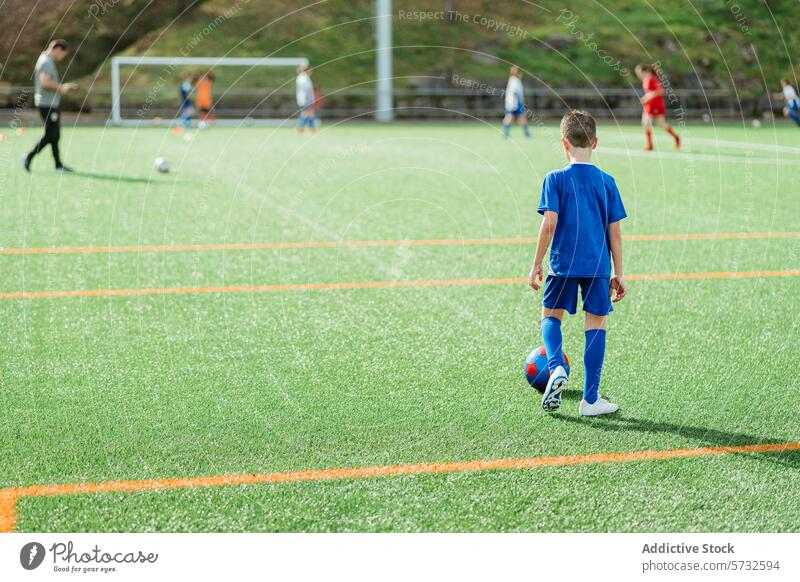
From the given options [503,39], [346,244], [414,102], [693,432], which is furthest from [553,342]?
[503,39]

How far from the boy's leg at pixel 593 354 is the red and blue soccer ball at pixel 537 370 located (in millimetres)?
368

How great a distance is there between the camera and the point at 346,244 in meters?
10.8

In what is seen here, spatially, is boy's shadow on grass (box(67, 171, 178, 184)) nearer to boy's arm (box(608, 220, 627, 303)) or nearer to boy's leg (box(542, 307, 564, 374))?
boy's leg (box(542, 307, 564, 374))

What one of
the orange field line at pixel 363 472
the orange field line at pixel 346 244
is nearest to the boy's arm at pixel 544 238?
the orange field line at pixel 363 472

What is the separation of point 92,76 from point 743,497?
44360mm

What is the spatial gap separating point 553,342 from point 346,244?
18.8 ft

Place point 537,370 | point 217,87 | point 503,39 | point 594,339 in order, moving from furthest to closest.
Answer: point 503,39, point 217,87, point 537,370, point 594,339

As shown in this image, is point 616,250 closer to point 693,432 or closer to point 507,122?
point 693,432

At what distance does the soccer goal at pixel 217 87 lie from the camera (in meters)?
39.9

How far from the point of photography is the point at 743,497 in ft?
13.5

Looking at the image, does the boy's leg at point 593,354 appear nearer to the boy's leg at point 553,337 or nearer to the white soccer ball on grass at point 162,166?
the boy's leg at point 553,337

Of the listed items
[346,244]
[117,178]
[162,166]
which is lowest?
[346,244]

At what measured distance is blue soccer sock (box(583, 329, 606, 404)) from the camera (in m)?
5.14
